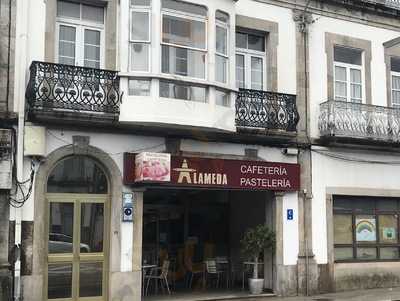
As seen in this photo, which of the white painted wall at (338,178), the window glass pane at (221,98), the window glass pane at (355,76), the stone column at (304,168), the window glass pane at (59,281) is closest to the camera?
the window glass pane at (59,281)

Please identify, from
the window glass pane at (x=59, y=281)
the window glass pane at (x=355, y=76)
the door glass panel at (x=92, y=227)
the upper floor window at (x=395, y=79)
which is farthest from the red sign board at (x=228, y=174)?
the upper floor window at (x=395, y=79)

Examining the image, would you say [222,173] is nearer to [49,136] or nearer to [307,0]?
[49,136]

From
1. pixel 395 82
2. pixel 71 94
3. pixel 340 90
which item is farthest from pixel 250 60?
pixel 71 94

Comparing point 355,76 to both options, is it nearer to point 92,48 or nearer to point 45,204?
point 92,48

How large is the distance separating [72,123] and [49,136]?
544 millimetres

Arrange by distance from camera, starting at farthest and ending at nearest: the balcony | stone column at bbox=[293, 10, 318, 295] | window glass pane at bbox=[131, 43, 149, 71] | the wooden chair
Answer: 1. stone column at bbox=[293, 10, 318, 295]
2. the wooden chair
3. window glass pane at bbox=[131, 43, 149, 71]
4. the balcony

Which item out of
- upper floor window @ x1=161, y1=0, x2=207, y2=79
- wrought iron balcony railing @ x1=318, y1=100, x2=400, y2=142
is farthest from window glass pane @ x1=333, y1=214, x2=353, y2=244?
upper floor window @ x1=161, y1=0, x2=207, y2=79

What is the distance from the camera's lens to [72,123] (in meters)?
12.7

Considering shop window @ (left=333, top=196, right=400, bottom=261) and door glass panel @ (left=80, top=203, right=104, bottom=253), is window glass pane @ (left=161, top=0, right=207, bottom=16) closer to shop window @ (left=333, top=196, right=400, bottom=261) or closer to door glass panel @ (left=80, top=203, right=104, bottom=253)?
door glass panel @ (left=80, top=203, right=104, bottom=253)

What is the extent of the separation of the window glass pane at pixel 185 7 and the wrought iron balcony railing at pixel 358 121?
438 centimetres

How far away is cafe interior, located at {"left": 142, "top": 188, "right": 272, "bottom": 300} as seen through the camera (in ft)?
53.5

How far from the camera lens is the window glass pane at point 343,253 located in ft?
53.3

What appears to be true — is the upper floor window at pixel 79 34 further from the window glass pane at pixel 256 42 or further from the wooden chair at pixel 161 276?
the wooden chair at pixel 161 276

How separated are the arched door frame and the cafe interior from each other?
8.82 feet
